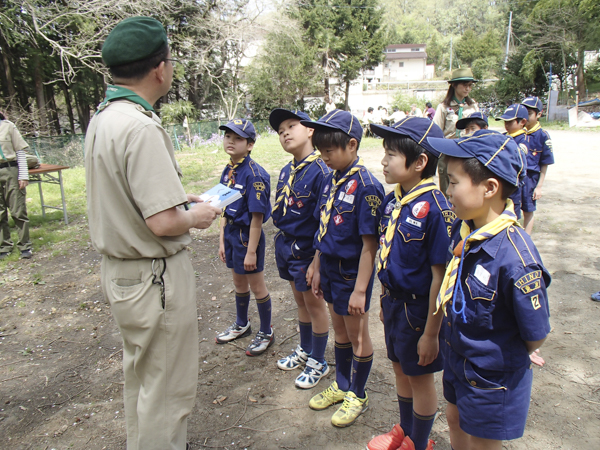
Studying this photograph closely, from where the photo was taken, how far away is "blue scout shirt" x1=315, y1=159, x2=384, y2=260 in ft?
7.96

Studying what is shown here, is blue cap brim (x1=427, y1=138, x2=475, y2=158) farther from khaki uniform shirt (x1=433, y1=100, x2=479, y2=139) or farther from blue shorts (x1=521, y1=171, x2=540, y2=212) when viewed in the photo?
blue shorts (x1=521, y1=171, x2=540, y2=212)

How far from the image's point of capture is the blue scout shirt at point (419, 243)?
203cm

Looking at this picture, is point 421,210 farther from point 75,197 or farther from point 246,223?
point 75,197

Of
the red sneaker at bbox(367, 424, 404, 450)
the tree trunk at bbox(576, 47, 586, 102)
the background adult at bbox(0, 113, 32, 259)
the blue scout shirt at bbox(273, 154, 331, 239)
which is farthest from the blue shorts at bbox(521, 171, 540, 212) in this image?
the tree trunk at bbox(576, 47, 586, 102)

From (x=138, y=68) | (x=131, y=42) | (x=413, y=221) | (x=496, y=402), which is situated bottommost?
(x=496, y=402)

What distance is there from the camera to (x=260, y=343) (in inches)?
142

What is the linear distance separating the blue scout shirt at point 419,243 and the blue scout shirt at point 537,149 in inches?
135

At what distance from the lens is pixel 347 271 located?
102 inches

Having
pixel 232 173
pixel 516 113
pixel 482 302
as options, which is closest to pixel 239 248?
pixel 232 173

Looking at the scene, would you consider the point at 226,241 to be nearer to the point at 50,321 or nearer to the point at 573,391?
the point at 50,321

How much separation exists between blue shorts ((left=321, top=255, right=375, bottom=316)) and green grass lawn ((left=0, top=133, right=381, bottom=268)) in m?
4.79

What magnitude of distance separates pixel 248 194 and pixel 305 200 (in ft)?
2.06

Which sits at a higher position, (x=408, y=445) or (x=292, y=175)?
(x=292, y=175)

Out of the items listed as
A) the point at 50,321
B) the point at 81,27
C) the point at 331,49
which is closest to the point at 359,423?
the point at 50,321
